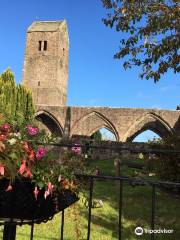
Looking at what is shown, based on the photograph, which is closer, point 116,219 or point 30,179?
point 30,179

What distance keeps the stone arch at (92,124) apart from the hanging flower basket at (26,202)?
38521mm

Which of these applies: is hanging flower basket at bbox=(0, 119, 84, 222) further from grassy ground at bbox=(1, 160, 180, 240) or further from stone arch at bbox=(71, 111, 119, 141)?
stone arch at bbox=(71, 111, 119, 141)

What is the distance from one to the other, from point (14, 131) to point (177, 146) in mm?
8802

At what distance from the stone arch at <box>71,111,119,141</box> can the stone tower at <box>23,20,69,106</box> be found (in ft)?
41.0

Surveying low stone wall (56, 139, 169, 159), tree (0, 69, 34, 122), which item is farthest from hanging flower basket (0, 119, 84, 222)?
tree (0, 69, 34, 122)

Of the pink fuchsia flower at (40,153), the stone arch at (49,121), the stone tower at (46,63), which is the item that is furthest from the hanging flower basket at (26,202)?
the stone tower at (46,63)

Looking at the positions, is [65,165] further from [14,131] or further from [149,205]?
[149,205]

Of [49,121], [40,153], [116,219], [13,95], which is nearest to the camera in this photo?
[40,153]

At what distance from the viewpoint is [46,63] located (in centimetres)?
5566

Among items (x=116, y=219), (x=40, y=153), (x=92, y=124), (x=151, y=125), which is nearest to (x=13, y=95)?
(x=92, y=124)

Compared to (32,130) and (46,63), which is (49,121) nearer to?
(46,63)

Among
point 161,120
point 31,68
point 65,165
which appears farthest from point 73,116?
point 65,165

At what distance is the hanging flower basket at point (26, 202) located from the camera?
2336 mm

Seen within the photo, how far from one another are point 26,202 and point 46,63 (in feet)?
178
